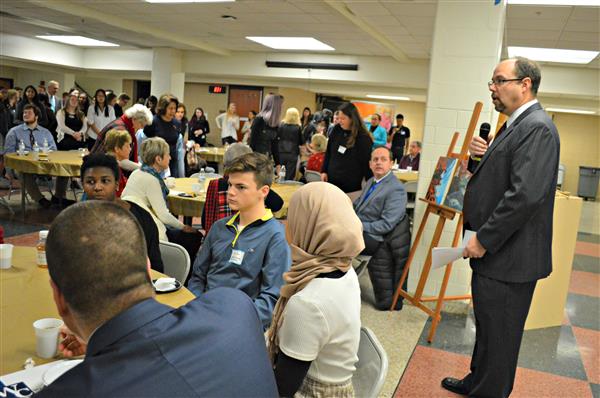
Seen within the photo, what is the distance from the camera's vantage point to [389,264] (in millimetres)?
4594

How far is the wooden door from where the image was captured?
1730 cm

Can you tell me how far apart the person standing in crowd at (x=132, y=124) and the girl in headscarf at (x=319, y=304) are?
433 cm

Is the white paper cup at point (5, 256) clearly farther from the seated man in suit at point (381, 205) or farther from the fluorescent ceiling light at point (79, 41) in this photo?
the fluorescent ceiling light at point (79, 41)

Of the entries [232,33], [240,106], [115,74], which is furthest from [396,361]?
[115,74]

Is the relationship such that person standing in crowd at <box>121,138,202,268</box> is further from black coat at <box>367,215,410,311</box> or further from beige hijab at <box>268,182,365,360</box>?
beige hijab at <box>268,182,365,360</box>

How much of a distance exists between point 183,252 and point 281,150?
5453 millimetres

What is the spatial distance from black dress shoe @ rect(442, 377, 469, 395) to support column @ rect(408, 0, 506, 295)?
5.09 feet

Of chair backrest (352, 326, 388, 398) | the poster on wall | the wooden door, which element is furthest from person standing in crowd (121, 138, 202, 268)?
the poster on wall

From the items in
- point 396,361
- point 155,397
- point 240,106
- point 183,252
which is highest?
point 240,106

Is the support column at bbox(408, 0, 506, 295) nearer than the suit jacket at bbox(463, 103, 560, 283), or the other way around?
the suit jacket at bbox(463, 103, 560, 283)

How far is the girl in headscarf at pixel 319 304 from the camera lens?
1.66 m

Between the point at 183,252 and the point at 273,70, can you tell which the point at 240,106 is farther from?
the point at 183,252

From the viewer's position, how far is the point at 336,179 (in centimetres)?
553

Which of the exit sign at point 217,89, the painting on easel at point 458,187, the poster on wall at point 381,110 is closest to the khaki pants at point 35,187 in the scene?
the painting on easel at point 458,187
